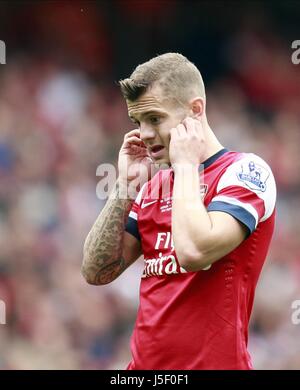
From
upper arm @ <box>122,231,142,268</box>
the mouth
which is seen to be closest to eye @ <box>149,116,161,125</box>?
the mouth

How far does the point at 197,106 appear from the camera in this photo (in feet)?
12.1

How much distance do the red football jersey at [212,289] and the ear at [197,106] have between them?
20 cm

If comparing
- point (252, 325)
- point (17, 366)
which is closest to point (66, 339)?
point (17, 366)

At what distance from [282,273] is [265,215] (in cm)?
502

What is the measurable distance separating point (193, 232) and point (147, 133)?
572mm

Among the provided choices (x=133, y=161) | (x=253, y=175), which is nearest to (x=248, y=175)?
(x=253, y=175)

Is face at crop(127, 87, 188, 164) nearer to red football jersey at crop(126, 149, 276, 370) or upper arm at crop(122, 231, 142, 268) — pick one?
red football jersey at crop(126, 149, 276, 370)

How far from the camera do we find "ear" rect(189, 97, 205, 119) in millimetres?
3688

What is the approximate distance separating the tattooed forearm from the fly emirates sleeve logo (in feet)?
0.80

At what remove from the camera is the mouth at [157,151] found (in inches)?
145

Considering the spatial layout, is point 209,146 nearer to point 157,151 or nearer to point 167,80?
point 157,151

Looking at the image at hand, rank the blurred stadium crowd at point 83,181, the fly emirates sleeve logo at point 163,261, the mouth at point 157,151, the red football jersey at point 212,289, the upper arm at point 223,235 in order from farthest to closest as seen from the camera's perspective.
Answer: the blurred stadium crowd at point 83,181 < the mouth at point 157,151 < the fly emirates sleeve logo at point 163,261 < the red football jersey at point 212,289 < the upper arm at point 223,235

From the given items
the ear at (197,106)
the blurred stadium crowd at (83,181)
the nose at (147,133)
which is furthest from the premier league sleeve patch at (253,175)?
the blurred stadium crowd at (83,181)

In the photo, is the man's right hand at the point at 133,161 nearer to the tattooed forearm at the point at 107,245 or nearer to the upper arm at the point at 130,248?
the tattooed forearm at the point at 107,245
